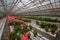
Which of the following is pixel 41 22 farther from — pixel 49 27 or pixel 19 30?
pixel 19 30

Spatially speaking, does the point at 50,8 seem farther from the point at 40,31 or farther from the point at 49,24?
the point at 40,31

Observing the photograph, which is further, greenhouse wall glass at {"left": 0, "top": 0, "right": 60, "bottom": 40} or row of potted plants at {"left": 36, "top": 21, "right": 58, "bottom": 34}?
row of potted plants at {"left": 36, "top": 21, "right": 58, "bottom": 34}

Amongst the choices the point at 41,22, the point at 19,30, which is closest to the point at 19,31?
the point at 19,30

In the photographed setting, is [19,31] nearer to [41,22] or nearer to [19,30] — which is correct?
[19,30]

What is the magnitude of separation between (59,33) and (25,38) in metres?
0.22

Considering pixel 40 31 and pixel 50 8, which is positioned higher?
pixel 50 8

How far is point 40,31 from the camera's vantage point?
1093 mm

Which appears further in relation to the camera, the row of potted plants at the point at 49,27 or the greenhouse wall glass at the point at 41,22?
the row of potted plants at the point at 49,27

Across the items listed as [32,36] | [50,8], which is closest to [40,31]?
[32,36]

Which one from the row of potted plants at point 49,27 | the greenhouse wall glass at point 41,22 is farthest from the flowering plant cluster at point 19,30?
the row of potted plants at point 49,27

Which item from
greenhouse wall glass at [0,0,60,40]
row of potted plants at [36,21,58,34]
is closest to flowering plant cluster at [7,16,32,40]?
greenhouse wall glass at [0,0,60,40]

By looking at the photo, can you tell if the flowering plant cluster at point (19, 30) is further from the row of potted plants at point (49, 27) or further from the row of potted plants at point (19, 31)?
the row of potted plants at point (49, 27)

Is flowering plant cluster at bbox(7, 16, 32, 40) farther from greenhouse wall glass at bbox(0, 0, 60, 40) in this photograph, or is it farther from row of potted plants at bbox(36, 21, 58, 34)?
row of potted plants at bbox(36, 21, 58, 34)

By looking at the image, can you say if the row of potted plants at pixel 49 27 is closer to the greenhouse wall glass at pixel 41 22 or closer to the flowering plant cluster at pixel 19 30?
the greenhouse wall glass at pixel 41 22
